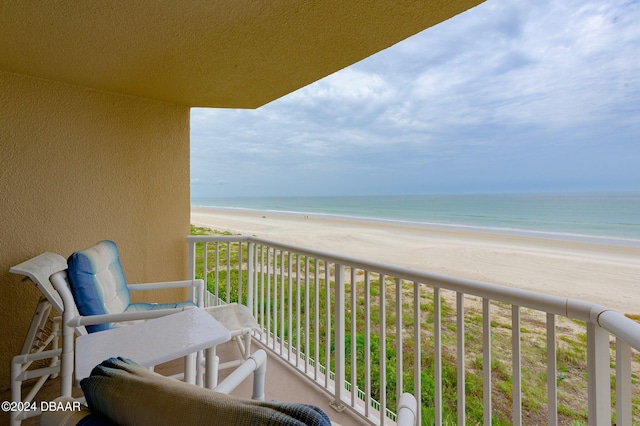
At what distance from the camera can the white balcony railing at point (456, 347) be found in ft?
3.32

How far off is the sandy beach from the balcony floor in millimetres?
5734

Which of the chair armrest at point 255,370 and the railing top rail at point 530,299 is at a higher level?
the railing top rail at point 530,299

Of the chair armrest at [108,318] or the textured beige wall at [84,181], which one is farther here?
the textured beige wall at [84,181]

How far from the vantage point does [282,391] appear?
7.73 ft

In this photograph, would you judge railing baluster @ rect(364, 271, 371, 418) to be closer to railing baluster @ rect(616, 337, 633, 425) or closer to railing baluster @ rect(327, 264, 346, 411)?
railing baluster @ rect(327, 264, 346, 411)

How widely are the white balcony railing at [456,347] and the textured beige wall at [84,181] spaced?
422mm

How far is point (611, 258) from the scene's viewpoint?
978cm

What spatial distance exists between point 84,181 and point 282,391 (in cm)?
228

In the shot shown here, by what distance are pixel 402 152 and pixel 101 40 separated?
29.2 metres

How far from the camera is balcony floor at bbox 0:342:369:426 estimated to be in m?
2.08

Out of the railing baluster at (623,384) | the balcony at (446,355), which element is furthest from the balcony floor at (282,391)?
the railing baluster at (623,384)

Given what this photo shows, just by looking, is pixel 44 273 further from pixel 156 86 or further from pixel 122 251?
pixel 156 86

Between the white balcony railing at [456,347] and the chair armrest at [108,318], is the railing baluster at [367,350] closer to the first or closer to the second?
the white balcony railing at [456,347]

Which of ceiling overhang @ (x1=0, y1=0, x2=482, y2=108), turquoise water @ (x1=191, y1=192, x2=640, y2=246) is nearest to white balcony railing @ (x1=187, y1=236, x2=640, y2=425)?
ceiling overhang @ (x1=0, y1=0, x2=482, y2=108)
